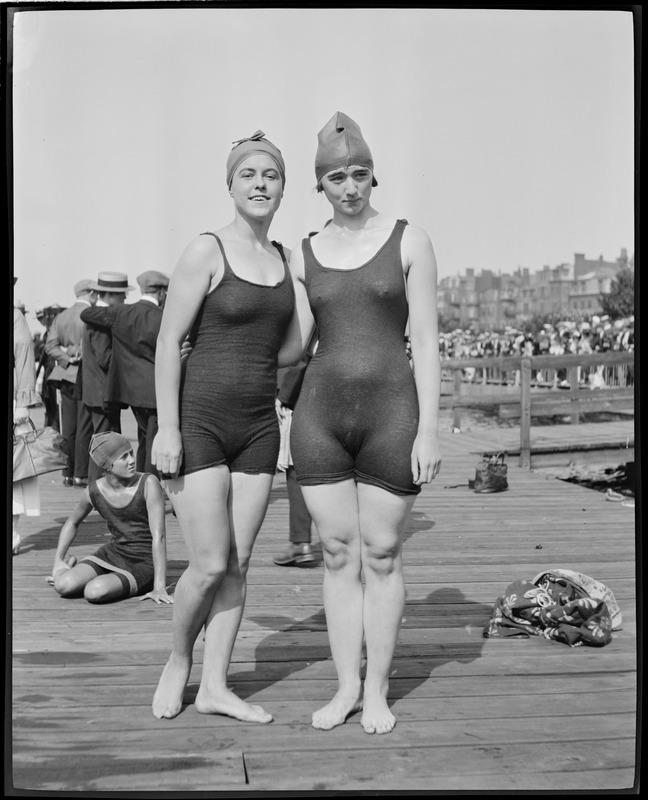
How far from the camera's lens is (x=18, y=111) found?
10.3ft

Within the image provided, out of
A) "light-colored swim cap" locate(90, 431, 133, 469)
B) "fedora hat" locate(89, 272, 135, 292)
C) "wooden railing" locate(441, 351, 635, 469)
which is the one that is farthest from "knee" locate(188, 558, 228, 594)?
"wooden railing" locate(441, 351, 635, 469)

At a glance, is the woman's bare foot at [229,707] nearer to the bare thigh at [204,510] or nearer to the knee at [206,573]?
the knee at [206,573]

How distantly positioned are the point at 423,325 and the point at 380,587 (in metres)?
0.86

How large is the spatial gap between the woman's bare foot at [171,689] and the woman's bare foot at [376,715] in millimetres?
607

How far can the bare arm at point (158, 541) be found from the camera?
504 cm

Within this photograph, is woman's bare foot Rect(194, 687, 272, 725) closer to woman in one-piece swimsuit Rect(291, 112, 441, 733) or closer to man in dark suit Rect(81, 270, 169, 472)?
woman in one-piece swimsuit Rect(291, 112, 441, 733)

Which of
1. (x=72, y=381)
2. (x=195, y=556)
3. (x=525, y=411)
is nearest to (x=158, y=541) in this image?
(x=195, y=556)

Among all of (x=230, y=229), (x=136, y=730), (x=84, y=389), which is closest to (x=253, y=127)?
(x=230, y=229)

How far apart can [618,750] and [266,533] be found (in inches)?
162

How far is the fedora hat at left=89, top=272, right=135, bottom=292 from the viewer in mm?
7469

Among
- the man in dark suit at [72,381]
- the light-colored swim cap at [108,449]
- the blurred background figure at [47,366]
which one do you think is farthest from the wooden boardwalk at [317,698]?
the blurred background figure at [47,366]

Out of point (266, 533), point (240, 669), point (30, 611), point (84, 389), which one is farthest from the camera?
point (84, 389)

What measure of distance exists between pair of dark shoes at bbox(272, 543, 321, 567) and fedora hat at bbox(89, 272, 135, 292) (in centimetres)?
246

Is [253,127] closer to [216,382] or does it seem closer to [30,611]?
[216,382]
